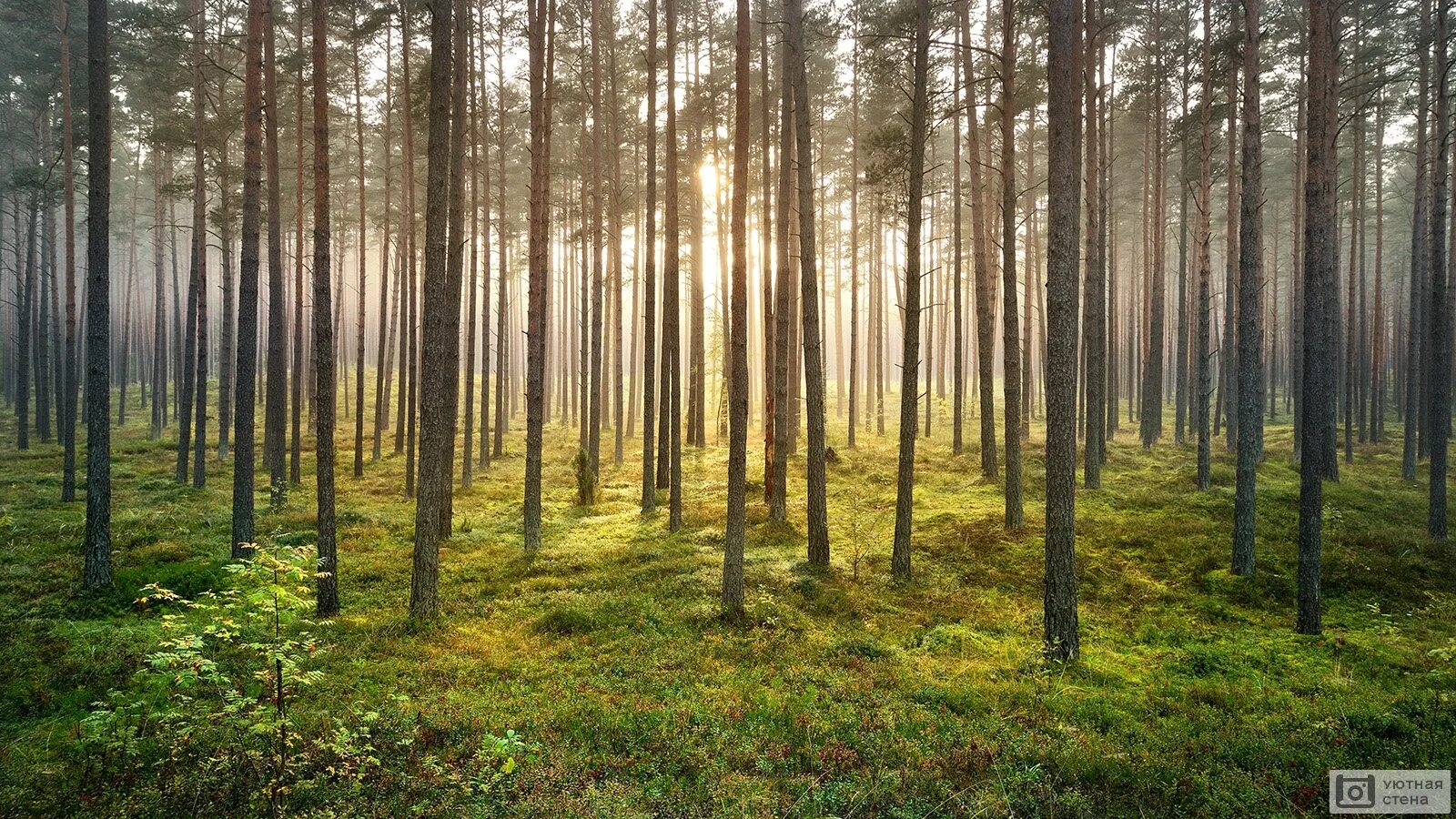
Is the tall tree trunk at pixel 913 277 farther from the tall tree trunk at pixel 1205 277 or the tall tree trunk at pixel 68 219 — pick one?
the tall tree trunk at pixel 68 219

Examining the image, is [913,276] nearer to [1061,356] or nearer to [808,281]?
[808,281]

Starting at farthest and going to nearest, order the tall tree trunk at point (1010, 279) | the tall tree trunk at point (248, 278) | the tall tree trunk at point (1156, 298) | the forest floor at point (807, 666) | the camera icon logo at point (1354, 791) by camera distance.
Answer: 1. the tall tree trunk at point (1156, 298)
2. the tall tree trunk at point (1010, 279)
3. the tall tree trunk at point (248, 278)
4. the forest floor at point (807, 666)
5. the camera icon logo at point (1354, 791)

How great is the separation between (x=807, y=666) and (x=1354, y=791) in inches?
195

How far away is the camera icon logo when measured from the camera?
4.84 metres

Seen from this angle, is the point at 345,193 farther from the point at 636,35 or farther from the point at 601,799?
the point at 601,799

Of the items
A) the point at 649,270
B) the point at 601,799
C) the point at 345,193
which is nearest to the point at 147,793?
the point at 601,799

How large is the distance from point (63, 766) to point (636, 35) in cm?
2378

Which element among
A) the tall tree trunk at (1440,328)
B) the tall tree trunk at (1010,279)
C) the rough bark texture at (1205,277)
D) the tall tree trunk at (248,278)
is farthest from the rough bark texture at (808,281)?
the tall tree trunk at (1440,328)

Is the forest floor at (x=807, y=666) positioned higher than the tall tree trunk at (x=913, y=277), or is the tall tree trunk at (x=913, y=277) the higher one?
the tall tree trunk at (x=913, y=277)

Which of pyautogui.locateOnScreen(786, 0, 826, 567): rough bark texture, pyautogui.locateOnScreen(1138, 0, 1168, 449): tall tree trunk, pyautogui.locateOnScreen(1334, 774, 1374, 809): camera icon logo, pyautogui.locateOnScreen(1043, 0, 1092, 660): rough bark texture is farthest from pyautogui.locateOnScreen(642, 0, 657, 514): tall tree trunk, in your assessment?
pyautogui.locateOnScreen(1138, 0, 1168, 449): tall tree trunk

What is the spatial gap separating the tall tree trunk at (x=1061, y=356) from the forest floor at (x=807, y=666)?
0.78 m

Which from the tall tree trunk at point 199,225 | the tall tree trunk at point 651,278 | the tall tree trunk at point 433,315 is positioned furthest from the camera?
the tall tree trunk at point 199,225

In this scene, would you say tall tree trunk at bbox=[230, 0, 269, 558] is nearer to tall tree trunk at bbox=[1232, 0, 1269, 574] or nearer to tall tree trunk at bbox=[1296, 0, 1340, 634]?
tall tree trunk at bbox=[1296, 0, 1340, 634]

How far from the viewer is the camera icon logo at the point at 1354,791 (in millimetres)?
4840
